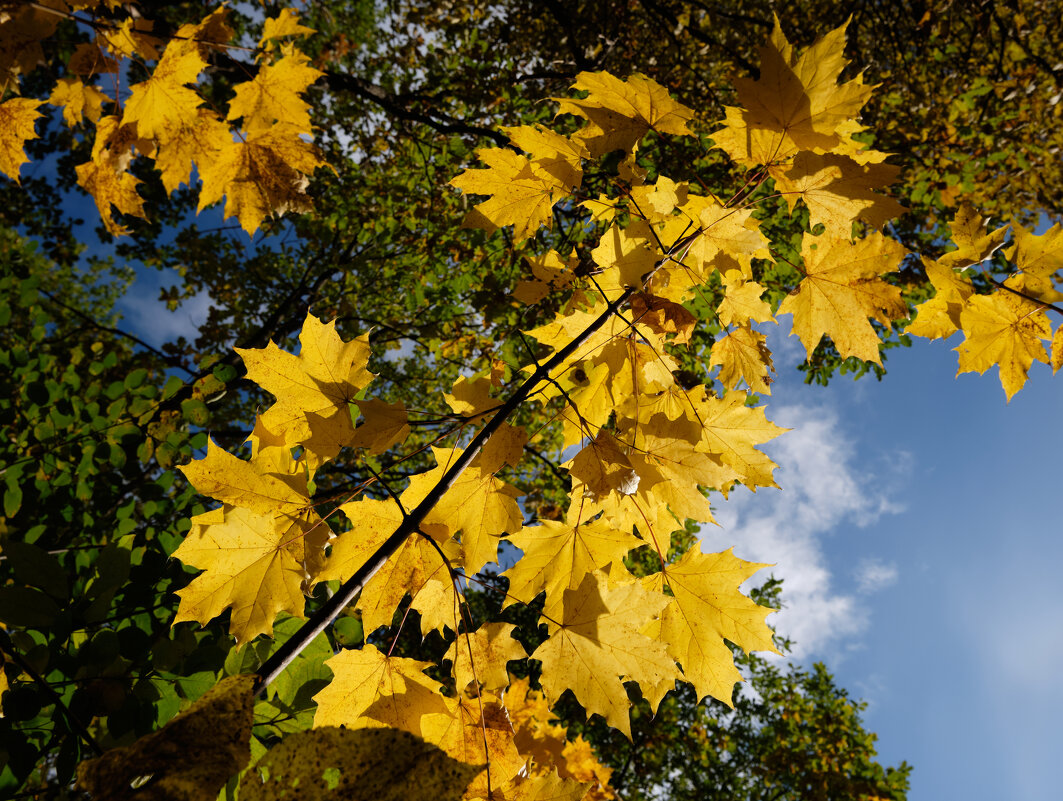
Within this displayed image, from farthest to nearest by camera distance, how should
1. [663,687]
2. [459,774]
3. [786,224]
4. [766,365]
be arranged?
1. [786,224]
2. [766,365]
3. [663,687]
4. [459,774]

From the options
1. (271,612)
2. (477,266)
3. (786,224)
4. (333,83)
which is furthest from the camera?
(477,266)

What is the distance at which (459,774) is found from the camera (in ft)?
2.17

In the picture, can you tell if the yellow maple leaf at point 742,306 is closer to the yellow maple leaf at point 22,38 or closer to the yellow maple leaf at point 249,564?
the yellow maple leaf at point 249,564

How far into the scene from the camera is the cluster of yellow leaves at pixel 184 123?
1.97 meters

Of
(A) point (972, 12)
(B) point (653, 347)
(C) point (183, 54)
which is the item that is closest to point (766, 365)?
(B) point (653, 347)

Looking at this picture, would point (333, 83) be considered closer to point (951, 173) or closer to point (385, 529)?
point (385, 529)

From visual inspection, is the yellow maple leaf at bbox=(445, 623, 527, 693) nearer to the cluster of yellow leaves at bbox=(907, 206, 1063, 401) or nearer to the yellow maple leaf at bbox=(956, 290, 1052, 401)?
the cluster of yellow leaves at bbox=(907, 206, 1063, 401)

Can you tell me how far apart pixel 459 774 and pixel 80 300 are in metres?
17.0

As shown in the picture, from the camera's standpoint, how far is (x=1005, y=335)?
62.4 inches

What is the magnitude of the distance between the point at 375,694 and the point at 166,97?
2.38 metres

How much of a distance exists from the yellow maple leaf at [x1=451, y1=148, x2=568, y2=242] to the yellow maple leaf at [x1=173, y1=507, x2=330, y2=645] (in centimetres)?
97

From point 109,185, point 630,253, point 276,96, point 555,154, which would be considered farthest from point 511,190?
point 109,185

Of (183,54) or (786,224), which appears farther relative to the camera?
(786,224)

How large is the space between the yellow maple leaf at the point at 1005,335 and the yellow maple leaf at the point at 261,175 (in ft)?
8.28
